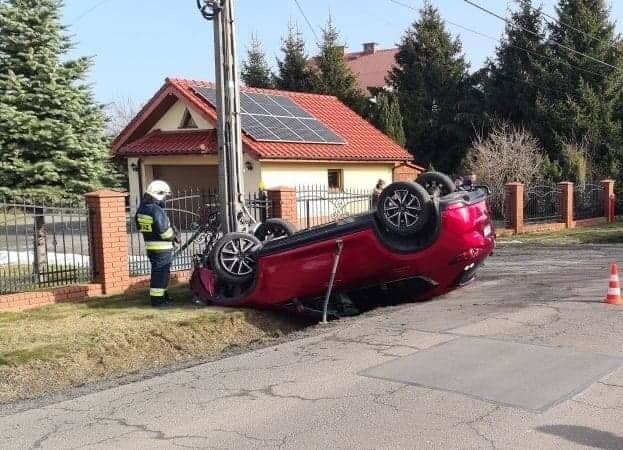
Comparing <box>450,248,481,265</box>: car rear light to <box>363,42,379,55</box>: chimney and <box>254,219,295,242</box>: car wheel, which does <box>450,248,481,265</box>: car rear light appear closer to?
<box>254,219,295,242</box>: car wheel

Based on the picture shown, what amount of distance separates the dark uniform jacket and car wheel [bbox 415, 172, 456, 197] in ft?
11.7

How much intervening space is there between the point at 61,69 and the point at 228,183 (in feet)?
15.7

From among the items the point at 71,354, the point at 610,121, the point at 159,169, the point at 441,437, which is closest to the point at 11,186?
the point at 71,354

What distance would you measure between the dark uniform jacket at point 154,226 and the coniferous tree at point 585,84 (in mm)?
23107

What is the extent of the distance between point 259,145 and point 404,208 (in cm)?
1319

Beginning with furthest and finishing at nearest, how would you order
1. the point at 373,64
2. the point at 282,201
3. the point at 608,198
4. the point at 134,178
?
the point at 373,64 → the point at 134,178 → the point at 608,198 → the point at 282,201

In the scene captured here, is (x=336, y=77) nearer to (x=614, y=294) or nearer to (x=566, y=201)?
(x=566, y=201)

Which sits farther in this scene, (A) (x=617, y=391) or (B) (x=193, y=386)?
(B) (x=193, y=386)

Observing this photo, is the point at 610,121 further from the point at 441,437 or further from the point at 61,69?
the point at 441,437

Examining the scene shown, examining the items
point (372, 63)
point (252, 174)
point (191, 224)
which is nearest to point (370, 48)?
point (372, 63)

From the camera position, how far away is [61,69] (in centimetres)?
1320

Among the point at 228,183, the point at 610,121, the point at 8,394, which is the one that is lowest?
the point at 8,394

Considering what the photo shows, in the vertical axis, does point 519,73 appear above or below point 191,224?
above

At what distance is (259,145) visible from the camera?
21109 millimetres
